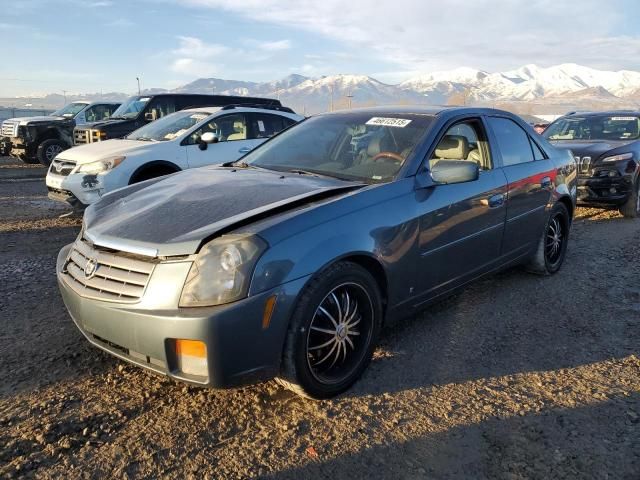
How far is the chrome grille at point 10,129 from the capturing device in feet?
44.1

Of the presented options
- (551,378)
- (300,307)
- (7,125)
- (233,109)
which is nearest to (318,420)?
(300,307)

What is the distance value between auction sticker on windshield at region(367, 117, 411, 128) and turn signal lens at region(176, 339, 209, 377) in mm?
2172

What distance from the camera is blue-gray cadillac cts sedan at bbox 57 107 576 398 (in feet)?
7.61

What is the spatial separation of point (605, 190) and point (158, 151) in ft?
20.9

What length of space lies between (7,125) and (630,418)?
15898mm

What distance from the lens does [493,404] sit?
275cm

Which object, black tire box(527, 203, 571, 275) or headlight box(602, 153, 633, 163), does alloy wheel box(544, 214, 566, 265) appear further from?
headlight box(602, 153, 633, 163)

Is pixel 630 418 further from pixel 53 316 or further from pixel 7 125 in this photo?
pixel 7 125

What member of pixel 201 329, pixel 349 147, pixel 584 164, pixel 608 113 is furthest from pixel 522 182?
pixel 608 113

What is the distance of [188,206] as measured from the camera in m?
2.90

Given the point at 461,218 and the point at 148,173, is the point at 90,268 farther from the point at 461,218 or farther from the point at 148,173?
the point at 148,173

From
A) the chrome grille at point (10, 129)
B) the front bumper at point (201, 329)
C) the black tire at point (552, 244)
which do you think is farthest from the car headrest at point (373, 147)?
the chrome grille at point (10, 129)

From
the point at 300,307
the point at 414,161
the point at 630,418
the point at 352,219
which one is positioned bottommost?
the point at 630,418

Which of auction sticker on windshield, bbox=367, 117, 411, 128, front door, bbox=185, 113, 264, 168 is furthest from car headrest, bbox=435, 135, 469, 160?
front door, bbox=185, 113, 264, 168
